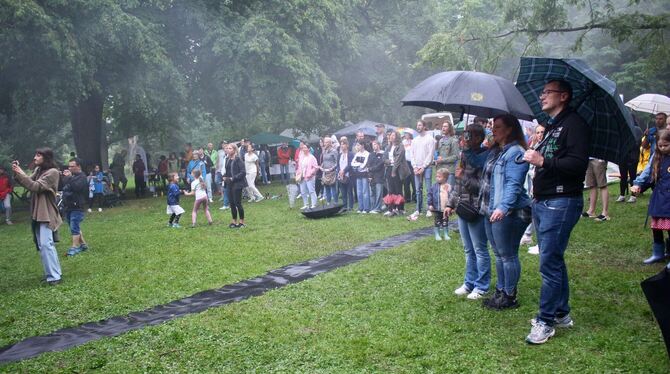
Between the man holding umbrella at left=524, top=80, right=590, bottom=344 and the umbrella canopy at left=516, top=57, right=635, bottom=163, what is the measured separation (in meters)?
0.14

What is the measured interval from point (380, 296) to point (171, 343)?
230 cm

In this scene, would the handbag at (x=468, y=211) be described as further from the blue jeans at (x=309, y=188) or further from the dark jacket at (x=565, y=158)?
the blue jeans at (x=309, y=188)

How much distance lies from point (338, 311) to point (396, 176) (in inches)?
301

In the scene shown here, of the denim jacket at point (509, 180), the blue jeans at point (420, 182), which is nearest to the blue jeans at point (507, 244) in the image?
the denim jacket at point (509, 180)

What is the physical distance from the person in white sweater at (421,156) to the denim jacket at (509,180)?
710cm

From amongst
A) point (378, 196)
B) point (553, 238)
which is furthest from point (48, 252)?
point (378, 196)

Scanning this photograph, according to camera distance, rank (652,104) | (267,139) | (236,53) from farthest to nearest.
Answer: (267,139), (236,53), (652,104)

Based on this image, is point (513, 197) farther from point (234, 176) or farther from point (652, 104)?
point (652, 104)

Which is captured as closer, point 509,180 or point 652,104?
point 509,180

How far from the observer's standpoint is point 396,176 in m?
13.2

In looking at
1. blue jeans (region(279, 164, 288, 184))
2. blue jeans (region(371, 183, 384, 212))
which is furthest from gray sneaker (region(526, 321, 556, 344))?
blue jeans (region(279, 164, 288, 184))

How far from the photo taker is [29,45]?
15.7 metres

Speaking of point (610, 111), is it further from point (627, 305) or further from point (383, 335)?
point (383, 335)

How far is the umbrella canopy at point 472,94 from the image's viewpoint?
17.3ft
